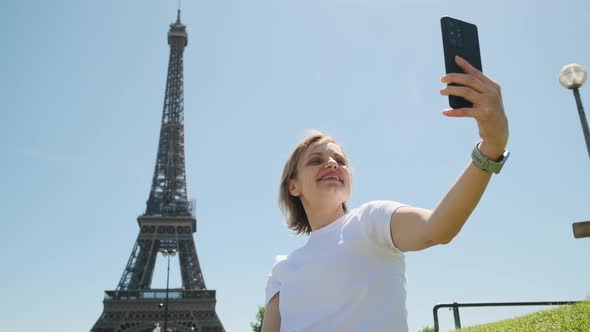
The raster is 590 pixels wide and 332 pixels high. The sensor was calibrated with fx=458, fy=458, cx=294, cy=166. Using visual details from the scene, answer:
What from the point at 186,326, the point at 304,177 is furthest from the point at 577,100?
the point at 186,326

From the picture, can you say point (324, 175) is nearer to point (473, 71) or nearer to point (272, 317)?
point (272, 317)

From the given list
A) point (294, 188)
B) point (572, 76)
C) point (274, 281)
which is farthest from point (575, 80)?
point (274, 281)

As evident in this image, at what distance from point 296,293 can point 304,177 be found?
0.60m

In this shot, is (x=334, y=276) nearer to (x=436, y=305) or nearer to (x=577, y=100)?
(x=436, y=305)

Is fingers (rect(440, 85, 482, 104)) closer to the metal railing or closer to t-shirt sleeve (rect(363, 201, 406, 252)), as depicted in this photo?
t-shirt sleeve (rect(363, 201, 406, 252))

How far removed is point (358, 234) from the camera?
1885 mm

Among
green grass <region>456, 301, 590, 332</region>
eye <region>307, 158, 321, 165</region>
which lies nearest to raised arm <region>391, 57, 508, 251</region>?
eye <region>307, 158, 321, 165</region>

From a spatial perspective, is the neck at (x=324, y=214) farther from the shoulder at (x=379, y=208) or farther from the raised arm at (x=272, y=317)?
the raised arm at (x=272, y=317)

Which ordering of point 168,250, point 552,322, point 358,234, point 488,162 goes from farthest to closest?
1. point 168,250
2. point 552,322
3. point 358,234
4. point 488,162

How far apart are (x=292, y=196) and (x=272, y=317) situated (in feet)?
2.35

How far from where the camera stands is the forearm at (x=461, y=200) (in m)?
1.44

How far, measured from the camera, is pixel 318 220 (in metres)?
2.36

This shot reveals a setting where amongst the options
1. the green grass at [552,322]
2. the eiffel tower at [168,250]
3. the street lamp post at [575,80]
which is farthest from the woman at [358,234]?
the eiffel tower at [168,250]

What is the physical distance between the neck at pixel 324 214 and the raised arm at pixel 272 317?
17.3 inches
